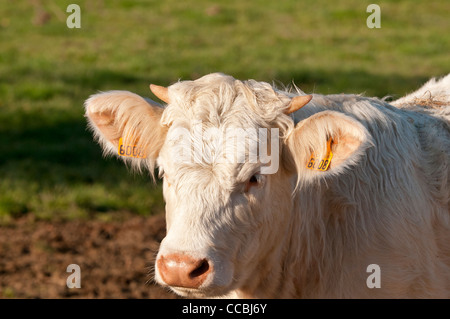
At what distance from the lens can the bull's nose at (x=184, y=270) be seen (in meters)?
2.99

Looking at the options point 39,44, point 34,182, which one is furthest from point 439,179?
point 39,44

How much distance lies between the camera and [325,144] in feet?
10.8

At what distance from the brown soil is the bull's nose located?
5.64 feet

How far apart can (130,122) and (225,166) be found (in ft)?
2.36

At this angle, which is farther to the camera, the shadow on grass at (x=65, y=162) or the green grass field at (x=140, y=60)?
the green grass field at (x=140, y=60)

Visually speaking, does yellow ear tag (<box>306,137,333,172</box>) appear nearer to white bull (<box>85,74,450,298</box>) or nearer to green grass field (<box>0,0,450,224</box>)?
white bull (<box>85,74,450,298</box>)

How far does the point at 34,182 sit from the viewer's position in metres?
7.15

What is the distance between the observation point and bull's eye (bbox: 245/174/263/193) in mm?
3274

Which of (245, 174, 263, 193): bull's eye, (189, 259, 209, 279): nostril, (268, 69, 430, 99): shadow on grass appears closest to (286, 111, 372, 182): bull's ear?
(245, 174, 263, 193): bull's eye

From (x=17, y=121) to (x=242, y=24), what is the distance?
20.6ft

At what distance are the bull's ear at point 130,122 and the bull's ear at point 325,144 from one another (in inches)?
27.2
